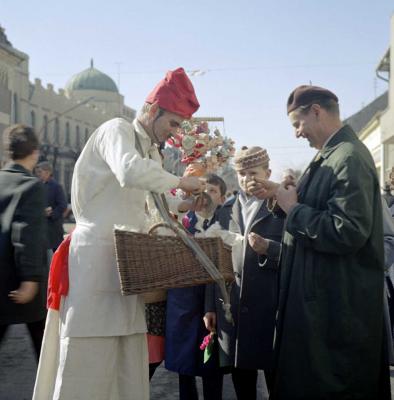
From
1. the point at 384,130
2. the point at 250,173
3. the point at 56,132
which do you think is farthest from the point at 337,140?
the point at 56,132

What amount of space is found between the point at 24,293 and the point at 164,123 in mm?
1606

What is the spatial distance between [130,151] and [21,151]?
1766 millimetres

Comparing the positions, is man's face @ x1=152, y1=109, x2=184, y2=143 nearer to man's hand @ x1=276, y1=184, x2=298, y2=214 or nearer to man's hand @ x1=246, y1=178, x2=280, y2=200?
man's hand @ x1=246, y1=178, x2=280, y2=200

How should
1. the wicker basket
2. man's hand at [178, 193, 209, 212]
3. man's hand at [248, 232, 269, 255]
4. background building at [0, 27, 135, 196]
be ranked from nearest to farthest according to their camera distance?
the wicker basket → man's hand at [178, 193, 209, 212] → man's hand at [248, 232, 269, 255] → background building at [0, 27, 135, 196]

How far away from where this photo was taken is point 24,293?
4.46 m

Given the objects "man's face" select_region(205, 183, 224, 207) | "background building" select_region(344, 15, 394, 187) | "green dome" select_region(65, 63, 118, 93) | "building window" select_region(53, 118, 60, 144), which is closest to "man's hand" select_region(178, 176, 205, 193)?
"man's face" select_region(205, 183, 224, 207)

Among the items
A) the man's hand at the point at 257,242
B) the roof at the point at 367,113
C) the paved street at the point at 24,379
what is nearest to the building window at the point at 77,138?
the roof at the point at 367,113

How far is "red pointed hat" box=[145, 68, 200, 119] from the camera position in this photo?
359 centimetres

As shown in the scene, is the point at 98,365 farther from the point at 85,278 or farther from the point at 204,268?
the point at 204,268

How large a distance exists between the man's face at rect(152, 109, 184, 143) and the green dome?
3041 inches

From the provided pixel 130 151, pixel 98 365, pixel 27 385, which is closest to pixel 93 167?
pixel 130 151

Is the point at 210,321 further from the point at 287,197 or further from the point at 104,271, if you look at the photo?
the point at 287,197

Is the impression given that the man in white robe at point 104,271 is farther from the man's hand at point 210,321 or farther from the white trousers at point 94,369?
the man's hand at point 210,321

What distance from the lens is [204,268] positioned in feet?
11.1
